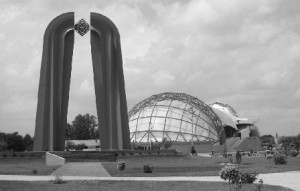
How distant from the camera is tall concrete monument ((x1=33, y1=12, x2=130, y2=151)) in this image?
49.4m

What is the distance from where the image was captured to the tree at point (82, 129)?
126m

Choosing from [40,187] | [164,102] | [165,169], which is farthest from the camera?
[164,102]

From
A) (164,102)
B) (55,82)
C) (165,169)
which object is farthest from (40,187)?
(164,102)

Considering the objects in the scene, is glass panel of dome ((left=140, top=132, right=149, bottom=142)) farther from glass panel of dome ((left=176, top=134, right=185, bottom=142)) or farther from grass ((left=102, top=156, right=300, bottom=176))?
grass ((left=102, top=156, right=300, bottom=176))

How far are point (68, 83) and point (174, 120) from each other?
161 ft

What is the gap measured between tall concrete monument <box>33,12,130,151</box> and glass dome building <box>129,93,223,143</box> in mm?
45295

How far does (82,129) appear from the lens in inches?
4988

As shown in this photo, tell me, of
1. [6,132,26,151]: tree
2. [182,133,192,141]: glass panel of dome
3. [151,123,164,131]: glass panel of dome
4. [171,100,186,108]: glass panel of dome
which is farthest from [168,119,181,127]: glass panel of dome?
[6,132,26,151]: tree

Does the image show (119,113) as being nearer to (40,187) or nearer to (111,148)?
(111,148)

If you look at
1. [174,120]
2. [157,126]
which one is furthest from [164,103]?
[157,126]

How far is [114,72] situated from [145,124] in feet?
162

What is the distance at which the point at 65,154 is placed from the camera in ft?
141

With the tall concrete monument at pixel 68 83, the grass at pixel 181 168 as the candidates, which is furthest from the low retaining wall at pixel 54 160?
the tall concrete monument at pixel 68 83

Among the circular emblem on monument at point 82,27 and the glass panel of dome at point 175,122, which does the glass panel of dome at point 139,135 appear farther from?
the circular emblem on monument at point 82,27
